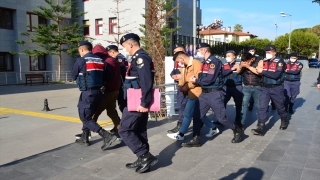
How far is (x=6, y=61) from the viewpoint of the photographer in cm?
2189

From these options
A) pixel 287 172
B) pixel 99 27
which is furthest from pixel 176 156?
pixel 99 27

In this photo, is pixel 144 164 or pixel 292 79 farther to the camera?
pixel 292 79

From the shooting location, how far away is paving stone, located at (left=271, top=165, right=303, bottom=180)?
3867 mm

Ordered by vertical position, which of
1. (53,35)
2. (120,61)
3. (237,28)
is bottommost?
(120,61)

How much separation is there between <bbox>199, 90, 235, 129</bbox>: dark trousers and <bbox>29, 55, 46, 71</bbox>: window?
21508 millimetres

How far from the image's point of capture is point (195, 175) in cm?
396

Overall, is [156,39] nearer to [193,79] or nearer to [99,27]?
[193,79]

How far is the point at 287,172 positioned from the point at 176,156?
170 cm

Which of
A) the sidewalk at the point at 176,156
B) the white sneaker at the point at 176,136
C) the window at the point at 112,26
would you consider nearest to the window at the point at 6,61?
the window at the point at 112,26

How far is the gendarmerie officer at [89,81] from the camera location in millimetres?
5000

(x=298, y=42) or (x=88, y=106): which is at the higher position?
(x=298, y=42)

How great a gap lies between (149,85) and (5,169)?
2528mm

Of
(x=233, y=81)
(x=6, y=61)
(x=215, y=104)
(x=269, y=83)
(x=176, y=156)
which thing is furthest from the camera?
(x=6, y=61)

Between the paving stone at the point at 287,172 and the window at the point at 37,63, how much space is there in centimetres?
2307
